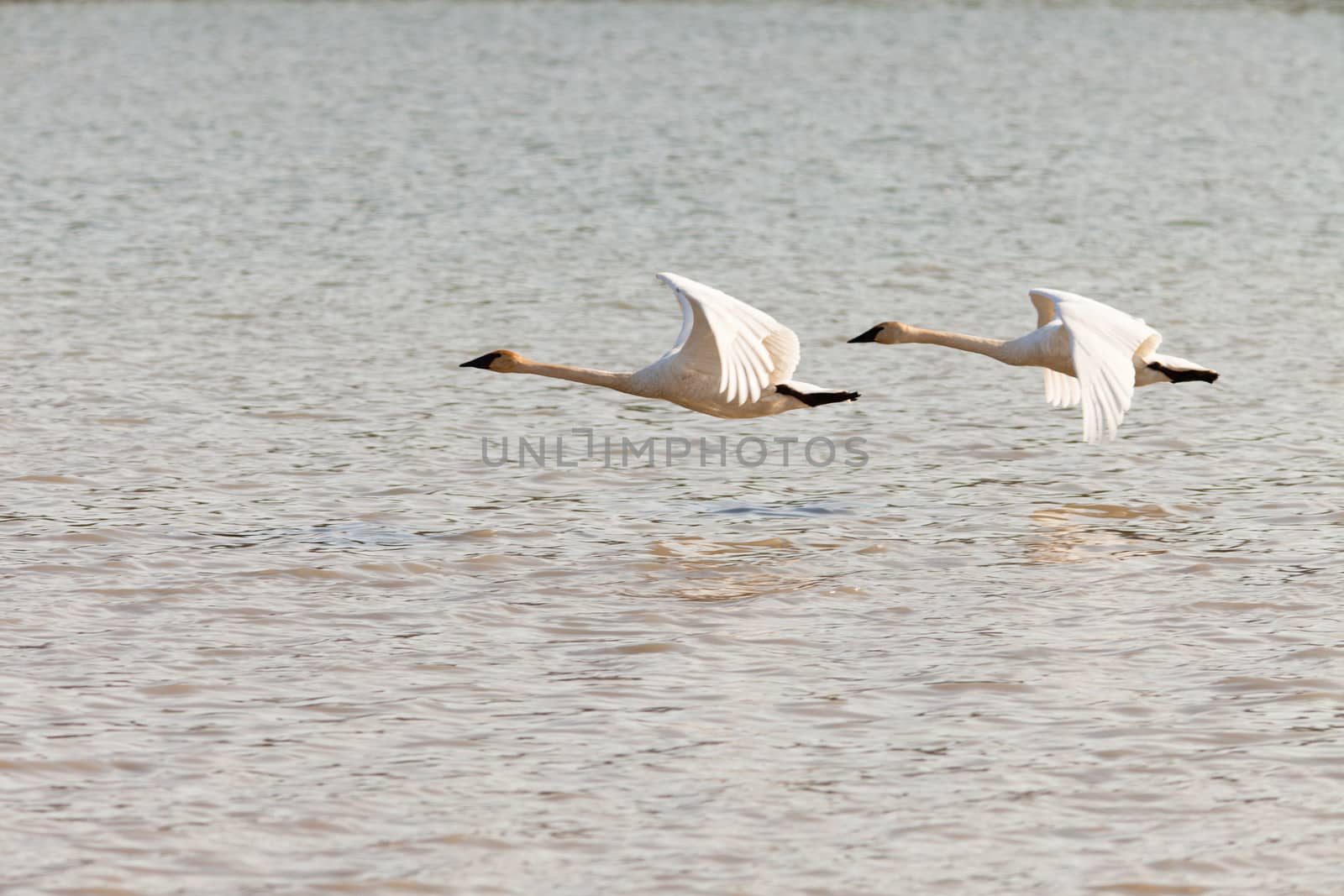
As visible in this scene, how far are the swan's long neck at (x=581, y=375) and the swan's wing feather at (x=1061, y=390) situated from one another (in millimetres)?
3238

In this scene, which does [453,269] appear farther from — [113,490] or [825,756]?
[825,756]

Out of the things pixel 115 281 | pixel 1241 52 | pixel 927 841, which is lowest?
pixel 927 841

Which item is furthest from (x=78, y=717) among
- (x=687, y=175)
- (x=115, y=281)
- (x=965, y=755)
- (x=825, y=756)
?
(x=687, y=175)

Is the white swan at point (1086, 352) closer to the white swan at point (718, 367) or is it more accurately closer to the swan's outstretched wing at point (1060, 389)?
the swan's outstretched wing at point (1060, 389)

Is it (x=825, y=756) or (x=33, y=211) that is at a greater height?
(x=33, y=211)

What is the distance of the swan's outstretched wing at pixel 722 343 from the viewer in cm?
1158

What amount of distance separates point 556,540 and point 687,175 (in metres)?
16.1

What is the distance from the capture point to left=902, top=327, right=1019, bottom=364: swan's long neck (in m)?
13.2

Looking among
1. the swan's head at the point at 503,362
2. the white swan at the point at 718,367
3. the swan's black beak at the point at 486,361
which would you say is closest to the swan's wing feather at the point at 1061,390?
the white swan at the point at 718,367

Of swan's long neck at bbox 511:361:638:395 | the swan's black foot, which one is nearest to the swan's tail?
swan's long neck at bbox 511:361:638:395

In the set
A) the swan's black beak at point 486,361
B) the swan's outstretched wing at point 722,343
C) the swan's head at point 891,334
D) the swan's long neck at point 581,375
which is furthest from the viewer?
the swan's head at point 891,334

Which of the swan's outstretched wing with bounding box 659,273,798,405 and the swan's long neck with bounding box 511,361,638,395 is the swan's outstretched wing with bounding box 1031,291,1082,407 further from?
the swan's long neck with bounding box 511,361,638,395

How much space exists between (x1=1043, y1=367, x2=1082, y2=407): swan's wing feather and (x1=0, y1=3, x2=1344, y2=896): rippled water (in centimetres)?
50

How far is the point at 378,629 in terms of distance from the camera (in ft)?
33.4
